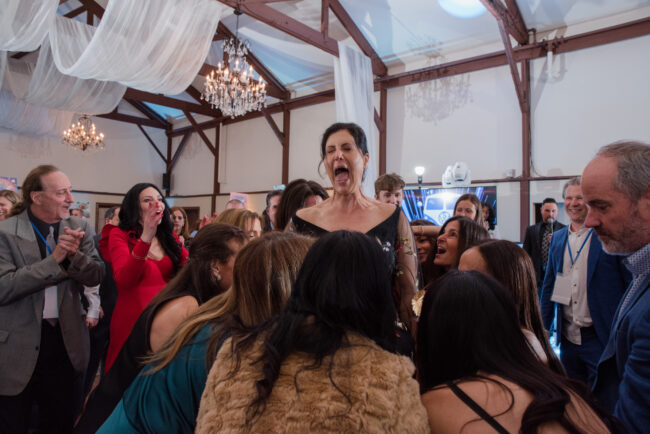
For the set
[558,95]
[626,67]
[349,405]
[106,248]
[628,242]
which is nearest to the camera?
[349,405]

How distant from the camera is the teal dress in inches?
41.1

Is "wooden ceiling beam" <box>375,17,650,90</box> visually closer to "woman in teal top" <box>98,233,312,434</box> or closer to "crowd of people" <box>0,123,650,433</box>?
"crowd of people" <box>0,123,650,433</box>

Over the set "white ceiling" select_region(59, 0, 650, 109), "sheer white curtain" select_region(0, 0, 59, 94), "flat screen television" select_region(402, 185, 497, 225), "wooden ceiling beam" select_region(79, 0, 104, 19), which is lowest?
"flat screen television" select_region(402, 185, 497, 225)

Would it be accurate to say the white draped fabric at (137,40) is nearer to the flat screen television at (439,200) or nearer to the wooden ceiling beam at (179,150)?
the flat screen television at (439,200)

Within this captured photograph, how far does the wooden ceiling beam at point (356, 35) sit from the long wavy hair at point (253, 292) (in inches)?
286

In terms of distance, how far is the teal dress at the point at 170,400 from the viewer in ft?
3.43

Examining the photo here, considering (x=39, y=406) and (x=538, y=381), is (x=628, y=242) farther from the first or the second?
(x=39, y=406)

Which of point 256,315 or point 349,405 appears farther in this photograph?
point 256,315

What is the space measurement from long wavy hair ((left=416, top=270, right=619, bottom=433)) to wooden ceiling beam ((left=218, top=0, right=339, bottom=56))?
18.7 feet

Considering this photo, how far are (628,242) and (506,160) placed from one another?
6.21m

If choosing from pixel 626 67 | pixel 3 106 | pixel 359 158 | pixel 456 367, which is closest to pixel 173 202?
pixel 3 106

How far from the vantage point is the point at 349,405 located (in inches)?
30.7

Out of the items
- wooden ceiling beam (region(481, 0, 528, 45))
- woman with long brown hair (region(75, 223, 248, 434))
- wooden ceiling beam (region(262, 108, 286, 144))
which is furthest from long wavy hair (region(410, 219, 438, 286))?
wooden ceiling beam (region(262, 108, 286, 144))

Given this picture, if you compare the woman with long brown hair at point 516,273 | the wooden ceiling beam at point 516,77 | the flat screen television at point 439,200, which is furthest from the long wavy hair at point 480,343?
the wooden ceiling beam at point 516,77
